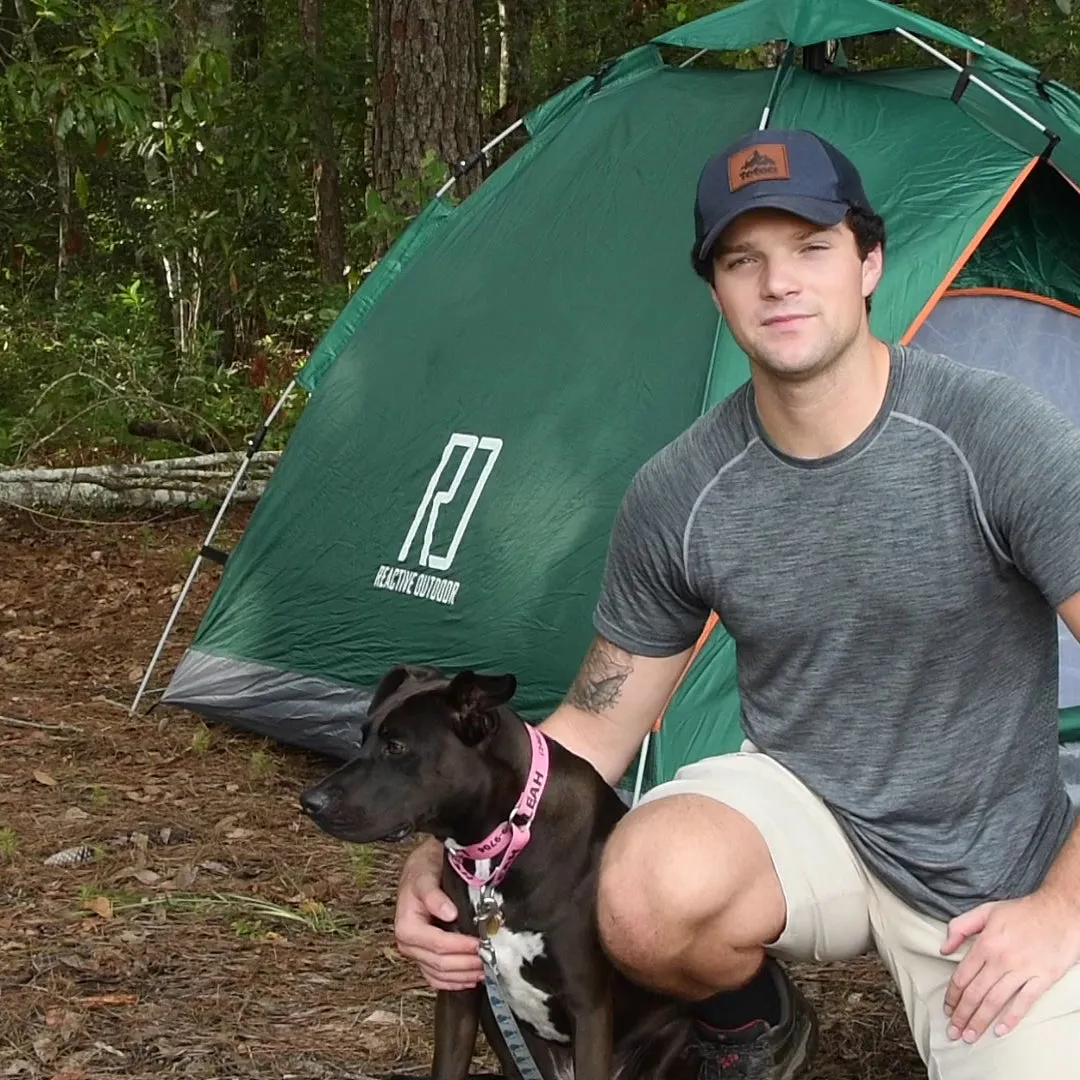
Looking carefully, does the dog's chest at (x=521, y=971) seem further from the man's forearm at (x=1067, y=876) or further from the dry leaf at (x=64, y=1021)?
the dry leaf at (x=64, y=1021)

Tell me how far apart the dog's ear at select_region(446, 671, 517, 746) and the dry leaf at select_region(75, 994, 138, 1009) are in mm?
1206

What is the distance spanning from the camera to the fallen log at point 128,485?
7.82 m

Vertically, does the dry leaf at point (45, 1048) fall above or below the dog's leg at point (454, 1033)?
below

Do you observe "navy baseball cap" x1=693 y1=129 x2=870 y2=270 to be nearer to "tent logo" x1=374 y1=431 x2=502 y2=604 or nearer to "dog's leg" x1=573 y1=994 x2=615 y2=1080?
"dog's leg" x1=573 y1=994 x2=615 y2=1080

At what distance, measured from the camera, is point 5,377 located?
10438 mm

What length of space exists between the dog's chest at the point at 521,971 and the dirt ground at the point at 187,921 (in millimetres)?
515

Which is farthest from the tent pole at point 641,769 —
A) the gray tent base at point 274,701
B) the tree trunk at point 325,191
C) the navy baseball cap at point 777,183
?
the tree trunk at point 325,191

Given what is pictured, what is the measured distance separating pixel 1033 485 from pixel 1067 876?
0.51 metres

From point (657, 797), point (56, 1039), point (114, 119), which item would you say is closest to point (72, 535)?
point (114, 119)

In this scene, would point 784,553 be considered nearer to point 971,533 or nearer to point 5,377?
point 971,533

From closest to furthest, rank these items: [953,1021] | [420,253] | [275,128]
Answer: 1. [953,1021]
2. [420,253]
3. [275,128]

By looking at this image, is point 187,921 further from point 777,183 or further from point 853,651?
point 777,183

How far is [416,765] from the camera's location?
102 inches

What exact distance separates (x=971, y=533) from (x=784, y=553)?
10.5 inches
